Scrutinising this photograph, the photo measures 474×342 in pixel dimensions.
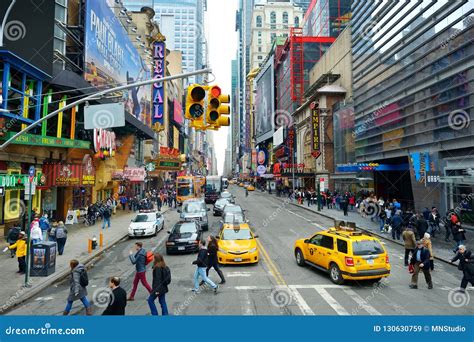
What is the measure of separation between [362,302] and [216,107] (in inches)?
258

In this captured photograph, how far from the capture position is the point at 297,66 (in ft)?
230

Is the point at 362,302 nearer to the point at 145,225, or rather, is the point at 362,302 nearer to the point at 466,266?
the point at 466,266

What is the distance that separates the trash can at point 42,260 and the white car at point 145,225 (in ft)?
23.4

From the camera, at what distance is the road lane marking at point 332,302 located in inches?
308

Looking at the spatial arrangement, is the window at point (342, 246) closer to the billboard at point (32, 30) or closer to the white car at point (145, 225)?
the white car at point (145, 225)

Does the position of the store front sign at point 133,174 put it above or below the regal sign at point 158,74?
below

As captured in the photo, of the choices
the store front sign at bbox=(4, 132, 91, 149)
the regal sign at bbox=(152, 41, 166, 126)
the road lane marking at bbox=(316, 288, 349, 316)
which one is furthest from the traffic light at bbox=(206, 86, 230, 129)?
the regal sign at bbox=(152, 41, 166, 126)

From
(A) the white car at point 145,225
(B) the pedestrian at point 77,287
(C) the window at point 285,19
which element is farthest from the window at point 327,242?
(C) the window at point 285,19

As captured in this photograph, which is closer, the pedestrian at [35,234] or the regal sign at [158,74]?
the pedestrian at [35,234]

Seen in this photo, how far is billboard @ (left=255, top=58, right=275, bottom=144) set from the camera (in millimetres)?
97637

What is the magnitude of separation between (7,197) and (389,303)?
20.1 meters

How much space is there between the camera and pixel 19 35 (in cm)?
1819

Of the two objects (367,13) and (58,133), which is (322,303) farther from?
(367,13)

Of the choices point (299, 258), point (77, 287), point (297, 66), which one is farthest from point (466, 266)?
point (297, 66)
